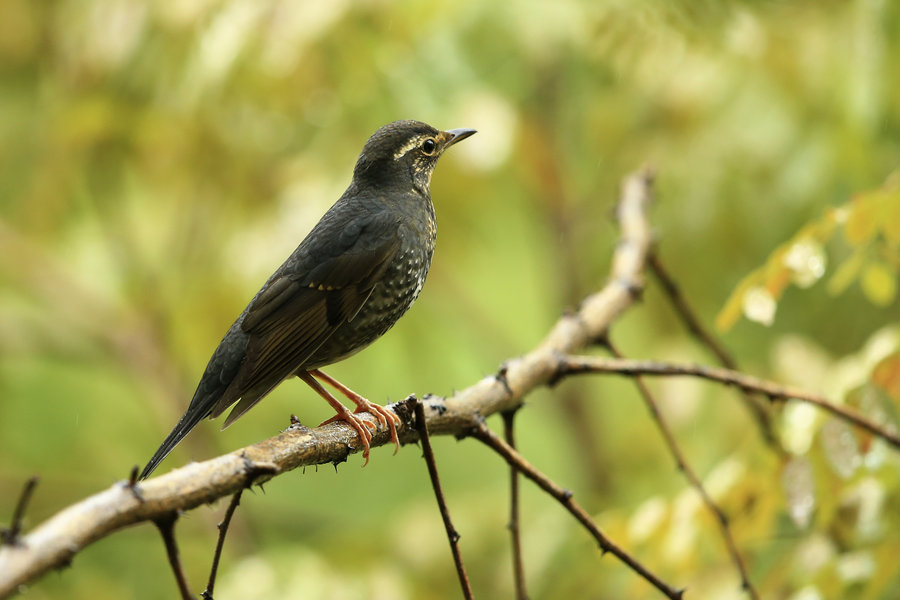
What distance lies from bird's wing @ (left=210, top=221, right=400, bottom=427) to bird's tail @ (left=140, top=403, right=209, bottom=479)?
0.27ft

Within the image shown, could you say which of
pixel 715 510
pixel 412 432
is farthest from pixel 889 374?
pixel 412 432

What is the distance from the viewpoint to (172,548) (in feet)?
4.36

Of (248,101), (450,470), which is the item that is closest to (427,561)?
(248,101)

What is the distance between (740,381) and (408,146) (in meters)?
1.44

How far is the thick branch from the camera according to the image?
4.03 feet

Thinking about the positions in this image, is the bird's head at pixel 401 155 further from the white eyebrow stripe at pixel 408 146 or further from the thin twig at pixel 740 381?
the thin twig at pixel 740 381

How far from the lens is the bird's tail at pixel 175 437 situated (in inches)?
81.7

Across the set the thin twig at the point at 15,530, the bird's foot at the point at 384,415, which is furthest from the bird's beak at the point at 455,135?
the thin twig at the point at 15,530

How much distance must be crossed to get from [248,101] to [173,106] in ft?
1.19

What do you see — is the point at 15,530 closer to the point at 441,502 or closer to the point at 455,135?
the point at 441,502

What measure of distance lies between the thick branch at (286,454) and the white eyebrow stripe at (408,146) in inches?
32.4

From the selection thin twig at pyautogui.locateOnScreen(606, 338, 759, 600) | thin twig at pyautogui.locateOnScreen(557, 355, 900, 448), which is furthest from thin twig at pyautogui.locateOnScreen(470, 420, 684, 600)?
thin twig at pyautogui.locateOnScreen(557, 355, 900, 448)

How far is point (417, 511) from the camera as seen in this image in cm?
469

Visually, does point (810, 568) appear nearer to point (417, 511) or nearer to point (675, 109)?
point (417, 511)
